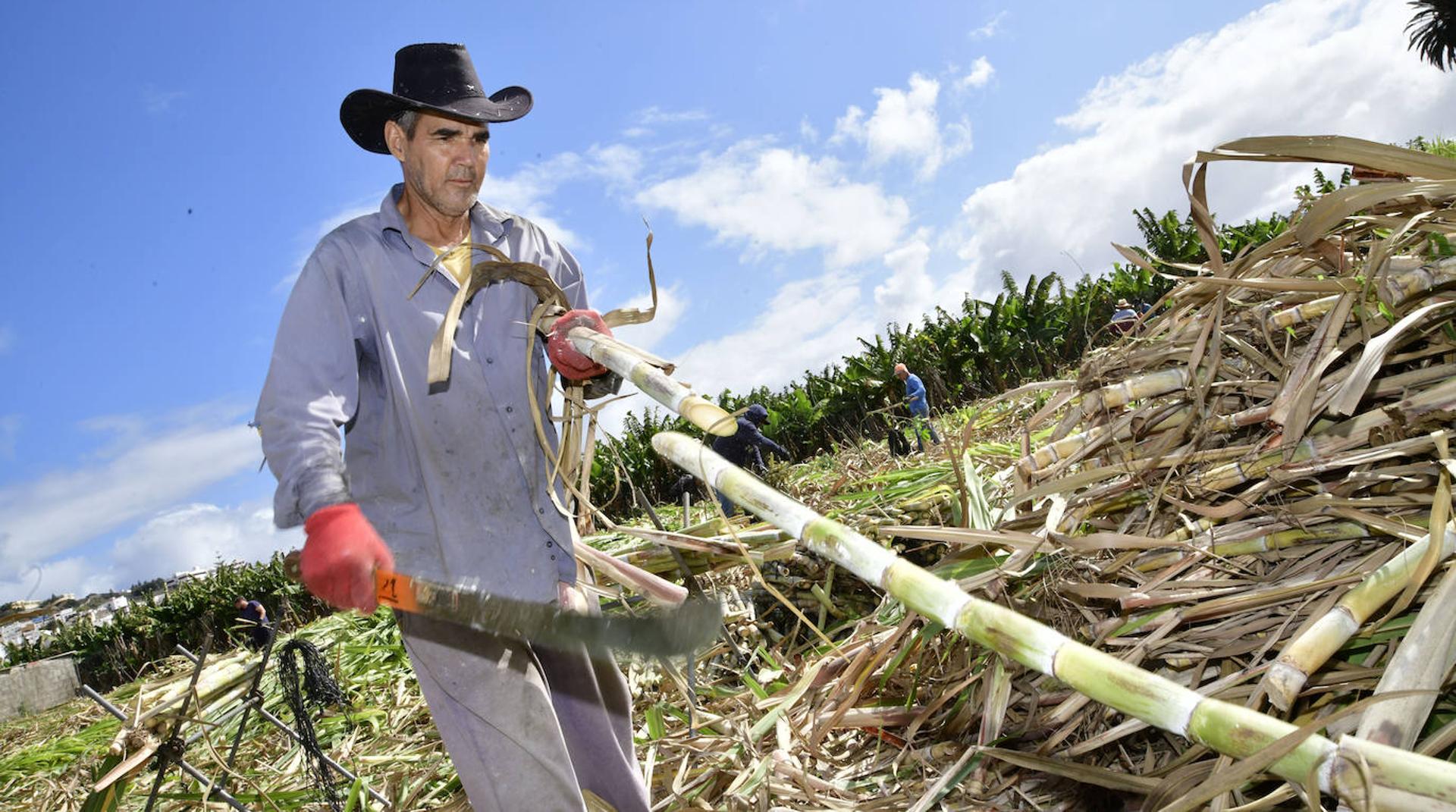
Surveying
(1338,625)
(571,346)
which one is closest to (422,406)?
(571,346)

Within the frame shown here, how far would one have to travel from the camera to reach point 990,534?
206 centimetres

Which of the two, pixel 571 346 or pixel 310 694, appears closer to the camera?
pixel 571 346

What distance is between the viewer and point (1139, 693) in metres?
1.12

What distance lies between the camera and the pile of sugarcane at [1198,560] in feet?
4.81

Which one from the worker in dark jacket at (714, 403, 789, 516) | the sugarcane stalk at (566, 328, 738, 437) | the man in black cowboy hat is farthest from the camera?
the worker in dark jacket at (714, 403, 789, 516)

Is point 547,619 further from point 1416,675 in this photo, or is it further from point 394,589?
point 1416,675

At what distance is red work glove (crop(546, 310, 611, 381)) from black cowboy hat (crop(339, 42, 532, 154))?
0.61 m

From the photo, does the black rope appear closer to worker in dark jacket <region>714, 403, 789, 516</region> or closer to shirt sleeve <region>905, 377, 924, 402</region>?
worker in dark jacket <region>714, 403, 789, 516</region>

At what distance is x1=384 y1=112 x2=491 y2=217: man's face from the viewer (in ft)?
7.77

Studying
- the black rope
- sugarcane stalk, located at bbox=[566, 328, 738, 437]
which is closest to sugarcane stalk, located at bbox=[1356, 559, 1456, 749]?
sugarcane stalk, located at bbox=[566, 328, 738, 437]

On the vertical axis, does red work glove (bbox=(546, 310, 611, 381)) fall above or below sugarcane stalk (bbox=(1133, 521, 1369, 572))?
above

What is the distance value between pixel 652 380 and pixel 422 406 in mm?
747

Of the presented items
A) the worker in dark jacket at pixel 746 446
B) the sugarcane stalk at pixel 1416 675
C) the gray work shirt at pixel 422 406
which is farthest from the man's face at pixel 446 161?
the worker in dark jacket at pixel 746 446

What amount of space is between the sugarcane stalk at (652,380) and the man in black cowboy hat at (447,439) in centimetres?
15
